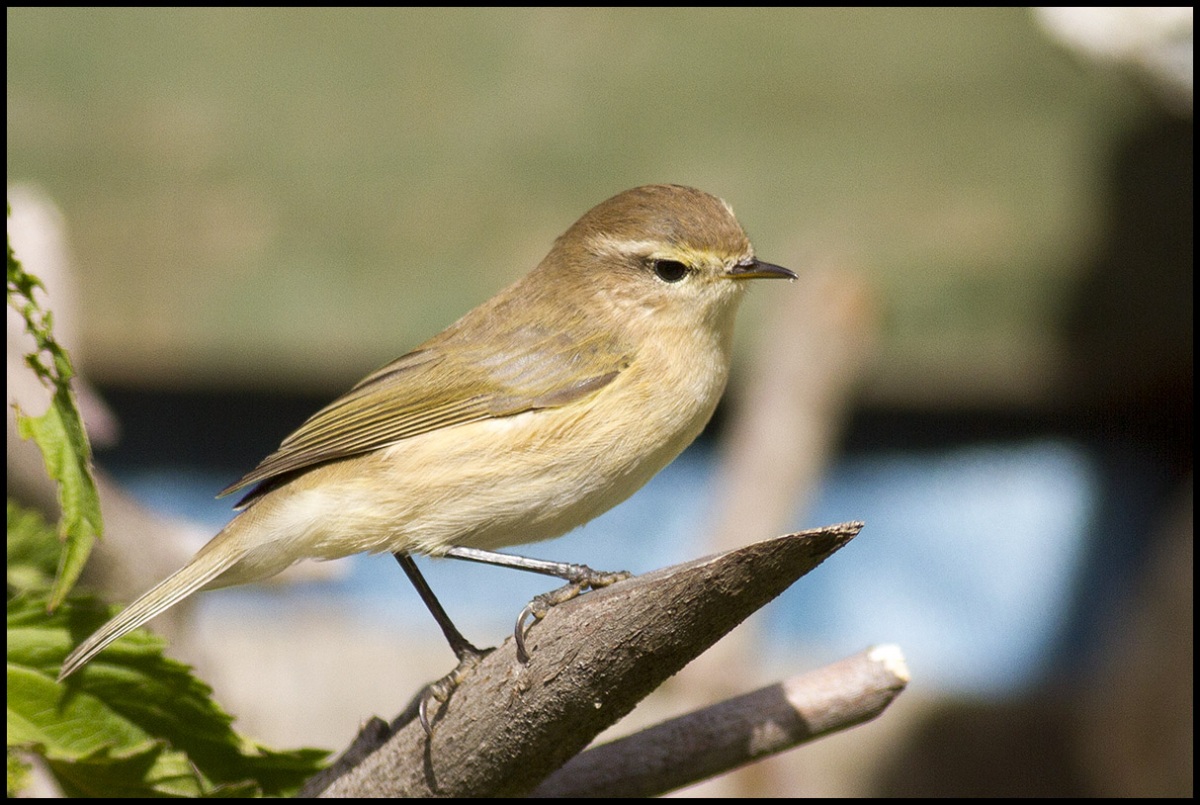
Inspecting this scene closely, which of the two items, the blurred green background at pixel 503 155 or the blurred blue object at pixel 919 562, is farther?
the blurred blue object at pixel 919 562

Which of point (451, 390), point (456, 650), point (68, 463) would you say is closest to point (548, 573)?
point (456, 650)

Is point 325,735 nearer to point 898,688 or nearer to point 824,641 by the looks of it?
point 824,641

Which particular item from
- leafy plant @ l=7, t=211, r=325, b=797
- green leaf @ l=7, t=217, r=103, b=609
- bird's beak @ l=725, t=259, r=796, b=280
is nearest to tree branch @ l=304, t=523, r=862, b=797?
leafy plant @ l=7, t=211, r=325, b=797

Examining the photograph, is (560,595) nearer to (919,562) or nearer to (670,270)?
(670,270)

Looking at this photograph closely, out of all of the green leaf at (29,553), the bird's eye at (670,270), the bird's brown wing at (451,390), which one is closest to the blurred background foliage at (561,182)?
the bird's eye at (670,270)

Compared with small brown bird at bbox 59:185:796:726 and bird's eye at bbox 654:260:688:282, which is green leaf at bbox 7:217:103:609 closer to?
small brown bird at bbox 59:185:796:726

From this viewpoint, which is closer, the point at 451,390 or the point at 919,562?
the point at 451,390

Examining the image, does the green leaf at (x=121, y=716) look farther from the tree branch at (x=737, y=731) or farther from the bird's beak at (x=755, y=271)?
the bird's beak at (x=755, y=271)
